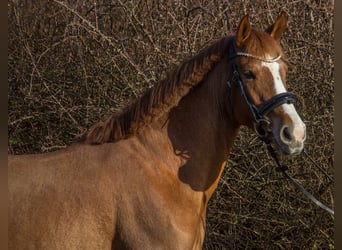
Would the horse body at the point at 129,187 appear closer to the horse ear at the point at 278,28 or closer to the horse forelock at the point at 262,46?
the horse forelock at the point at 262,46

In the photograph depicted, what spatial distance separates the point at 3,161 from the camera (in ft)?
7.20

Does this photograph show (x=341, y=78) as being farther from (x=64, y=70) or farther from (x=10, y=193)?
(x=64, y=70)

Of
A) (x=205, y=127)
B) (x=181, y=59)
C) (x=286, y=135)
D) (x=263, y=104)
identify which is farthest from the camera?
(x=181, y=59)

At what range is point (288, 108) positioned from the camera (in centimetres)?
290

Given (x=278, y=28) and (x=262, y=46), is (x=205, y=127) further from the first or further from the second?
(x=278, y=28)

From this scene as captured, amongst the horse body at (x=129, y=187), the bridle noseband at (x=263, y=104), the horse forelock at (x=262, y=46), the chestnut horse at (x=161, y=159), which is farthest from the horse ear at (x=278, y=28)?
the horse body at (x=129, y=187)

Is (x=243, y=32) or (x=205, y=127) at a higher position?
(x=243, y=32)

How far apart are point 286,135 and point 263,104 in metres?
0.22

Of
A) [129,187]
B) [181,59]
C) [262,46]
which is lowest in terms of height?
[181,59]

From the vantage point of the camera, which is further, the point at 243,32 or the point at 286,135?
the point at 243,32

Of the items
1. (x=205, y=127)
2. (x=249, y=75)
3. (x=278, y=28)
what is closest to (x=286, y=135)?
(x=249, y=75)

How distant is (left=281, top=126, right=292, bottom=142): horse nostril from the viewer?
9.41ft

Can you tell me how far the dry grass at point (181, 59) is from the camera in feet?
17.6

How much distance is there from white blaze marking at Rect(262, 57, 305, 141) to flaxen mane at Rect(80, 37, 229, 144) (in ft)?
1.13
